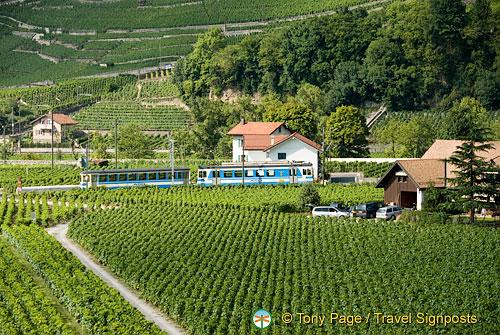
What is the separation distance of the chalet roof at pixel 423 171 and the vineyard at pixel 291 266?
20.5ft

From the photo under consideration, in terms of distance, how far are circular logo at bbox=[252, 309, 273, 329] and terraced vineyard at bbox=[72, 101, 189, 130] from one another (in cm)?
8397

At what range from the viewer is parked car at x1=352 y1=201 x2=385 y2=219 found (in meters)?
54.0

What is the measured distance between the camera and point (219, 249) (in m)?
43.8

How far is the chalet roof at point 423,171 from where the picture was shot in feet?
181

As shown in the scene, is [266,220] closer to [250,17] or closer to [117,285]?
[117,285]

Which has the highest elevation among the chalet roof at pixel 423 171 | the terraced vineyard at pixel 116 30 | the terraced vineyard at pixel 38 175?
the terraced vineyard at pixel 116 30

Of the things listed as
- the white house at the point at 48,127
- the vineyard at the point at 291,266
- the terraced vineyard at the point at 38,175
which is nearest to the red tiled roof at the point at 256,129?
the terraced vineyard at the point at 38,175

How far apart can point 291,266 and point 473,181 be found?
1622cm

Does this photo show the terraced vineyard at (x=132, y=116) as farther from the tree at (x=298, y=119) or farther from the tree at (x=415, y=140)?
the tree at (x=415, y=140)

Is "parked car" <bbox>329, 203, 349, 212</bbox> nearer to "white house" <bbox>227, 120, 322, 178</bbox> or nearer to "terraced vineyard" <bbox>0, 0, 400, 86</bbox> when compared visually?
"white house" <bbox>227, 120, 322, 178</bbox>

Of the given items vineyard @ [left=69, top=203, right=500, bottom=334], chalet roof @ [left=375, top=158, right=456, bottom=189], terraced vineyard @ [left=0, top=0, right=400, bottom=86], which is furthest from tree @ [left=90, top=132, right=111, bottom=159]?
chalet roof @ [left=375, top=158, right=456, bottom=189]

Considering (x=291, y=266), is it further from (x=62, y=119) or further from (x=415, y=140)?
(x=62, y=119)

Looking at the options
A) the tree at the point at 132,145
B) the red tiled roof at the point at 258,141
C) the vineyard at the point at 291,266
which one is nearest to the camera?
the vineyard at the point at 291,266

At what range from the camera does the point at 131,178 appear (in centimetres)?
6912
